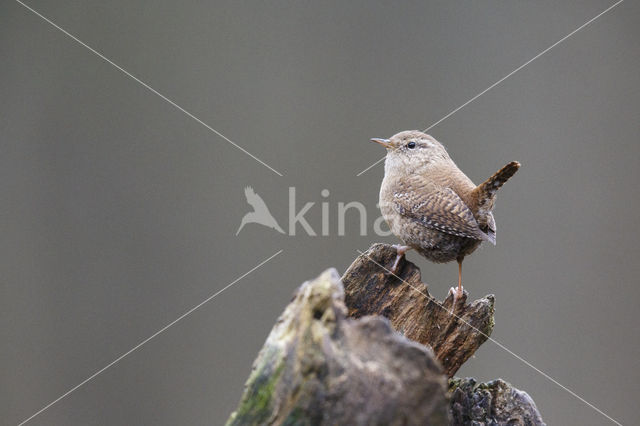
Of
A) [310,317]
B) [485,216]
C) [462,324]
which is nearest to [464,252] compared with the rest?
[485,216]

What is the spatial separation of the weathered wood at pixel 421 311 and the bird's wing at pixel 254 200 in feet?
7.85

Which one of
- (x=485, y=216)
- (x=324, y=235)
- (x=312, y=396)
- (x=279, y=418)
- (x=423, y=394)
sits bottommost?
(x=324, y=235)

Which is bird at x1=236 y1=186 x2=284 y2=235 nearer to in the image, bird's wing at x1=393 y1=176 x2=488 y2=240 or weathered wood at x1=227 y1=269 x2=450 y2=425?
bird's wing at x1=393 y1=176 x2=488 y2=240

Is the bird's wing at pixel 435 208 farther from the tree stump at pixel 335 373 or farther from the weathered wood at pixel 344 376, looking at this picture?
the weathered wood at pixel 344 376

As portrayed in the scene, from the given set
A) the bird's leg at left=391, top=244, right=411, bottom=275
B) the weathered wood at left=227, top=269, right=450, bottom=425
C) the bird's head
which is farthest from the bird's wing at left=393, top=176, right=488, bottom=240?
the weathered wood at left=227, top=269, right=450, bottom=425

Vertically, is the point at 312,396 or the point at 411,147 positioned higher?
the point at 411,147

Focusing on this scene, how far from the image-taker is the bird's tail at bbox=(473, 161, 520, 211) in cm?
277

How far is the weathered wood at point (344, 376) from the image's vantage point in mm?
1435

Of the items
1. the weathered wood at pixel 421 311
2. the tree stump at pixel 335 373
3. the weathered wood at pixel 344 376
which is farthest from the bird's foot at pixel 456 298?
the weathered wood at pixel 344 376

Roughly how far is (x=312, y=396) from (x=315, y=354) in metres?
0.11

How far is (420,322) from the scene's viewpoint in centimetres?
253

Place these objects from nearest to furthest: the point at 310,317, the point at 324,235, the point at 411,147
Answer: the point at 310,317 → the point at 411,147 → the point at 324,235

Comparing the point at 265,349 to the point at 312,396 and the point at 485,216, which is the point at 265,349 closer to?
the point at 312,396

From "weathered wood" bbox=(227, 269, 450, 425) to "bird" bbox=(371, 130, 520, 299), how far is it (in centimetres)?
112
